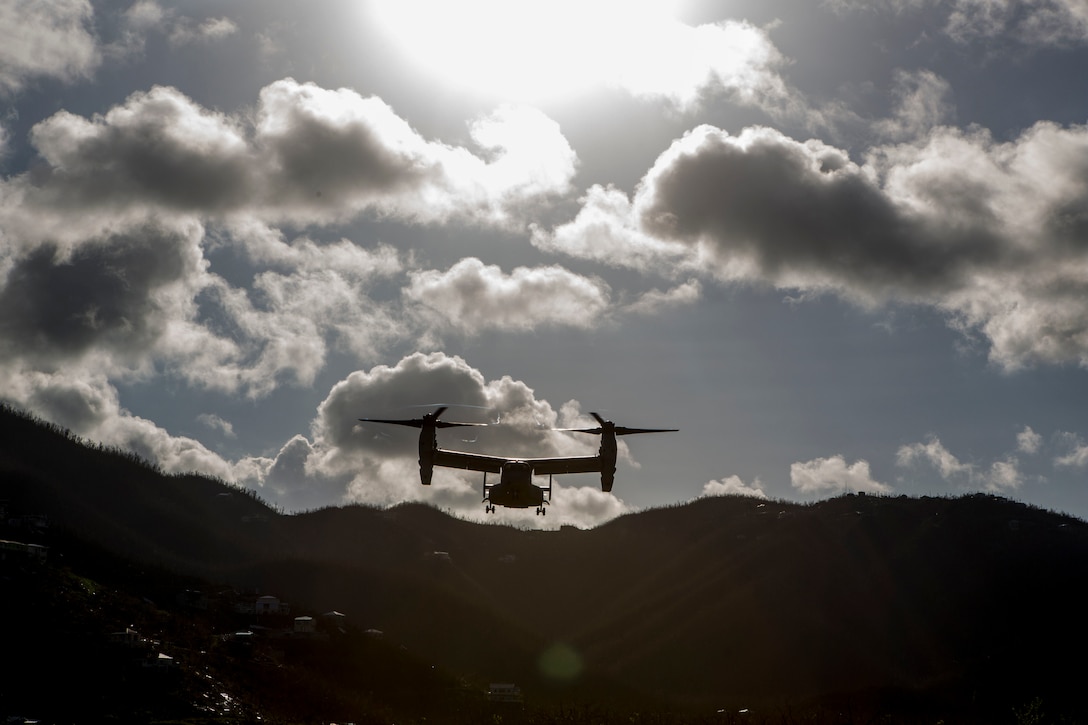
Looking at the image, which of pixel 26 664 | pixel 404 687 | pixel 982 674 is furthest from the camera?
pixel 982 674

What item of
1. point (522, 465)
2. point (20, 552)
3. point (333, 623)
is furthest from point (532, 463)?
point (333, 623)

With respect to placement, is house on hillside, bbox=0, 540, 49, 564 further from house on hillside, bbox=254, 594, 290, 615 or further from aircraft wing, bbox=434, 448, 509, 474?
aircraft wing, bbox=434, 448, 509, 474

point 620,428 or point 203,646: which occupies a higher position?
point 620,428

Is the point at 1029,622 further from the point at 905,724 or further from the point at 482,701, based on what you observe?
the point at 482,701

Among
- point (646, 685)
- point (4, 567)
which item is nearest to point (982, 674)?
point (646, 685)

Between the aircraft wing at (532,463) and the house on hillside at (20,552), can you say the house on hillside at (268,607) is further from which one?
the aircraft wing at (532,463)

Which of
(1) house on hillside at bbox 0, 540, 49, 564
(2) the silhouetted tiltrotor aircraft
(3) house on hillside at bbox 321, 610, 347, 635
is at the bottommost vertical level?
(3) house on hillside at bbox 321, 610, 347, 635

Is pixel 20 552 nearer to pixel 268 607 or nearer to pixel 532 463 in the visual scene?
pixel 268 607

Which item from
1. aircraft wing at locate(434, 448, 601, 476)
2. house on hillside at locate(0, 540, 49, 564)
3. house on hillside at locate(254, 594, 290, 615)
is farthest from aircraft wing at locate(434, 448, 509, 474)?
house on hillside at locate(254, 594, 290, 615)
